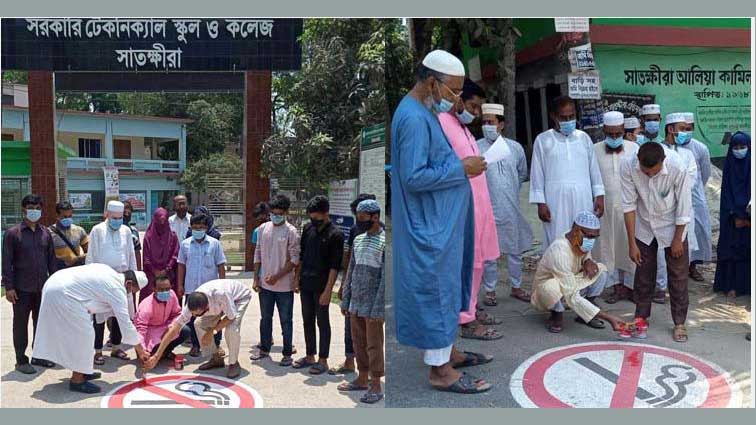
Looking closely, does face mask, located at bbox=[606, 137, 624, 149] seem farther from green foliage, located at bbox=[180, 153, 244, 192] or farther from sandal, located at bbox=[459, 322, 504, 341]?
green foliage, located at bbox=[180, 153, 244, 192]

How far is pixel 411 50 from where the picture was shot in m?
4.16

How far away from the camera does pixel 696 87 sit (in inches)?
253

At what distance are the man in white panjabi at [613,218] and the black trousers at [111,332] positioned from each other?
3273 millimetres

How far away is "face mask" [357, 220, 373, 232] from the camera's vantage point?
10.4ft

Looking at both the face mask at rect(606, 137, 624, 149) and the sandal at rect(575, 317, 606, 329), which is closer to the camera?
the sandal at rect(575, 317, 606, 329)

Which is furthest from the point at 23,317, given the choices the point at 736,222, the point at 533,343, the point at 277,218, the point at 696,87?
the point at 696,87

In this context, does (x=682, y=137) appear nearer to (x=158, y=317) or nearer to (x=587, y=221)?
(x=587, y=221)

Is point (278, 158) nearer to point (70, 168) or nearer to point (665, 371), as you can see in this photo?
point (70, 168)

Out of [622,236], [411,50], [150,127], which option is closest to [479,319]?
[622,236]

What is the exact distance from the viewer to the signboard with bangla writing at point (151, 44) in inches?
138

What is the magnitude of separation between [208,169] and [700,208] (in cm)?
378

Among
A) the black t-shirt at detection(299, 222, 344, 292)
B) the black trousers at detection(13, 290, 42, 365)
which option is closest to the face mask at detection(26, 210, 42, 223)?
the black trousers at detection(13, 290, 42, 365)

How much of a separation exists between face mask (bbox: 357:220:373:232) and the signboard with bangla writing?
1.15 meters

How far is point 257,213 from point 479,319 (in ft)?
5.16
